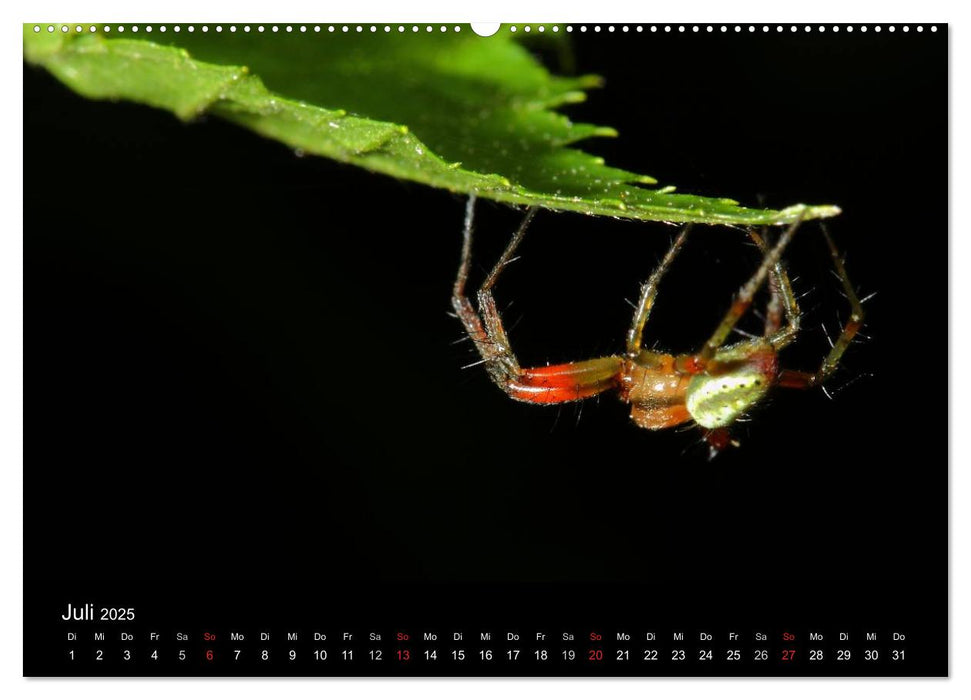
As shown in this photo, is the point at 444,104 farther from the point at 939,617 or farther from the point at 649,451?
the point at 649,451

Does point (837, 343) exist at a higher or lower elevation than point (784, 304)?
lower

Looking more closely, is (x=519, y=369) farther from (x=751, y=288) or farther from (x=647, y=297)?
(x=751, y=288)

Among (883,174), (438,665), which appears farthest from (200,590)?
(883,174)

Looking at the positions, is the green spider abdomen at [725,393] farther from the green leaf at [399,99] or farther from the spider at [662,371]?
the green leaf at [399,99]

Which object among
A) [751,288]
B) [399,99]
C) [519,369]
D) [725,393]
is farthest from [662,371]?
[399,99]

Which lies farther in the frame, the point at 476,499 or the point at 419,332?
the point at 476,499

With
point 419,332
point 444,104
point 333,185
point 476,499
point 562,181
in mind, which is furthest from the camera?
point 476,499

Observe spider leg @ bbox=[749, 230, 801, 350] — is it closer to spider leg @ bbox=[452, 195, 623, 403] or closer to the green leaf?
spider leg @ bbox=[452, 195, 623, 403]
